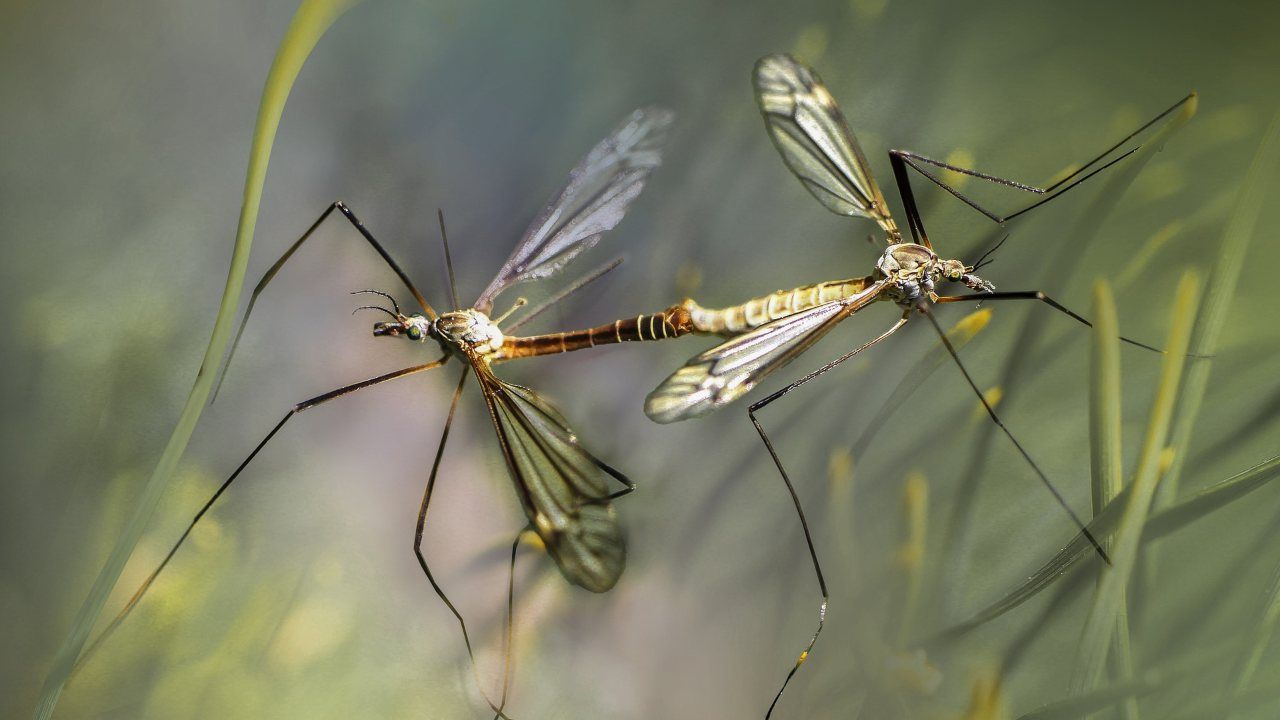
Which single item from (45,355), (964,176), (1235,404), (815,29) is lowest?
(1235,404)

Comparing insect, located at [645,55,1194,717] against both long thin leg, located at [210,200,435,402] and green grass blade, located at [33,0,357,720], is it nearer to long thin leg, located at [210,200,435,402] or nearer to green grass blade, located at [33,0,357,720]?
long thin leg, located at [210,200,435,402]

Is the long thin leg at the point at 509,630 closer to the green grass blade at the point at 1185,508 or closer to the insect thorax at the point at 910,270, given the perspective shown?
the insect thorax at the point at 910,270

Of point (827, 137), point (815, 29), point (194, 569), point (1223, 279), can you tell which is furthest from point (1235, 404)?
point (194, 569)

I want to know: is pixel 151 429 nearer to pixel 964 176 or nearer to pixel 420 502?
pixel 420 502

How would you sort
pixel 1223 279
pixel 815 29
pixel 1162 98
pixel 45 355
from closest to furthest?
pixel 1223 279, pixel 1162 98, pixel 815 29, pixel 45 355

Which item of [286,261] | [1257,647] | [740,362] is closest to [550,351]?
[740,362]

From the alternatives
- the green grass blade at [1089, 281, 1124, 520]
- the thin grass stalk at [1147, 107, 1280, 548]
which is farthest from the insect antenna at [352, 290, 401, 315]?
the thin grass stalk at [1147, 107, 1280, 548]

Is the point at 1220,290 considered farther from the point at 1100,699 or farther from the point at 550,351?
the point at 550,351
